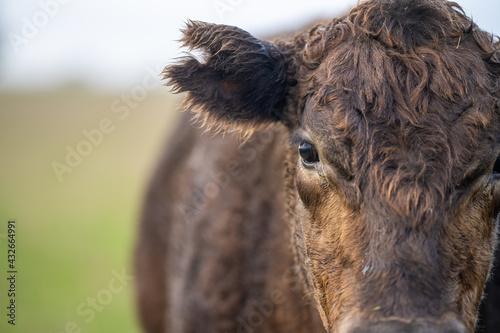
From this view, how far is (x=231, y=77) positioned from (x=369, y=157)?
1.15m

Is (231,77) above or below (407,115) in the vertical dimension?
above

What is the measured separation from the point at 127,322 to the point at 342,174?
22.1 ft

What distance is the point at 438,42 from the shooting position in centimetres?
275

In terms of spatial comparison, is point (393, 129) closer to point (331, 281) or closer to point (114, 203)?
point (331, 281)

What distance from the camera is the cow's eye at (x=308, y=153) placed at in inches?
112

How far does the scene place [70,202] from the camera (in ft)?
47.5

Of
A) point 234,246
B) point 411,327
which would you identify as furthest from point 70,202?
point 411,327

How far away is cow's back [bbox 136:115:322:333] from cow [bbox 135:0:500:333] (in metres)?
0.02

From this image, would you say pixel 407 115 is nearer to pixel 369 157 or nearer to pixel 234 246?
pixel 369 157

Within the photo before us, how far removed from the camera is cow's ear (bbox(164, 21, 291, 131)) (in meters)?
2.99

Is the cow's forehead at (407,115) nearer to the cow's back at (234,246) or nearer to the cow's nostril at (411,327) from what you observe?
the cow's nostril at (411,327)

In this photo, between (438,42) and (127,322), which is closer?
(438,42)

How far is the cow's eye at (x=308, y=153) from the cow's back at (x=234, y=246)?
58 cm

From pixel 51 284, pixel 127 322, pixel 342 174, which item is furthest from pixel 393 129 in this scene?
pixel 51 284
